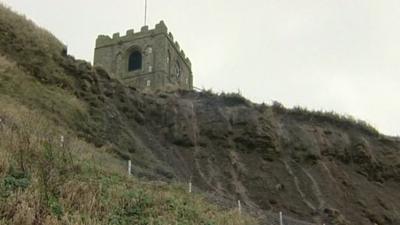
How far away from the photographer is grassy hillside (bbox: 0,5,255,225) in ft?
36.9

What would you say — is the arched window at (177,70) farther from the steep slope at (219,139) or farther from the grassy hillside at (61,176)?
the grassy hillside at (61,176)

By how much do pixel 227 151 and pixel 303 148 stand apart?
4.27 meters

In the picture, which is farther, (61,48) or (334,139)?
(334,139)

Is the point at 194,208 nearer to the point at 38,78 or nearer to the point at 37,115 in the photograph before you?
the point at 37,115

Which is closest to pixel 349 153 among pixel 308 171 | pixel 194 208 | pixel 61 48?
pixel 308 171

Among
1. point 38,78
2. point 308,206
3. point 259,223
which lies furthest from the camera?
point 308,206

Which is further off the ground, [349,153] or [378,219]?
[349,153]

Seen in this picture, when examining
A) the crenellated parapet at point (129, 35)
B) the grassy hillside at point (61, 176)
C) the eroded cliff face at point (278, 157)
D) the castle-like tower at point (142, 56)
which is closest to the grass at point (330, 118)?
the eroded cliff face at point (278, 157)

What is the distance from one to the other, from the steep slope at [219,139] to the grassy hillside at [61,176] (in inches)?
4.7

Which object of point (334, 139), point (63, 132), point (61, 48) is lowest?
point (63, 132)

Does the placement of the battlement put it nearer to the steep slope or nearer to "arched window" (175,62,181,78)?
"arched window" (175,62,181,78)

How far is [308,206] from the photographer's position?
89.7 feet

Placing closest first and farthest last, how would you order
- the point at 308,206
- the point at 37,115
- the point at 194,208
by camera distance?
1. the point at 194,208
2. the point at 37,115
3. the point at 308,206

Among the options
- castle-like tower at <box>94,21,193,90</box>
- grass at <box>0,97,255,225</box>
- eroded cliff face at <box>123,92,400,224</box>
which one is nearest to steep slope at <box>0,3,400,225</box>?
eroded cliff face at <box>123,92,400,224</box>
